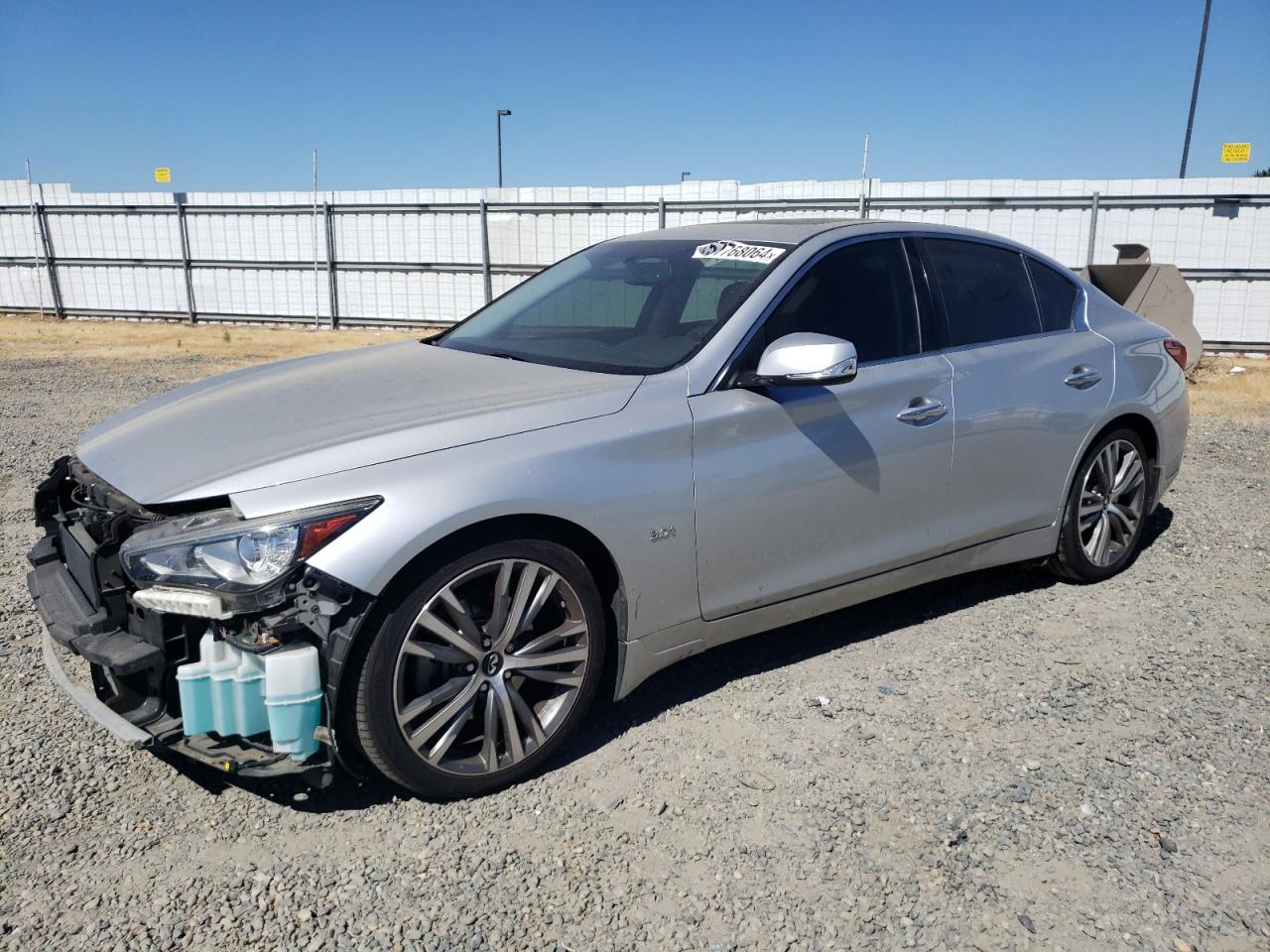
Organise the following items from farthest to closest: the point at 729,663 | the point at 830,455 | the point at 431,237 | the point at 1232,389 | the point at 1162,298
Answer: the point at 431,237 < the point at 1232,389 < the point at 1162,298 < the point at 729,663 < the point at 830,455

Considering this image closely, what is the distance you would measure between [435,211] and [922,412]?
50.9 ft

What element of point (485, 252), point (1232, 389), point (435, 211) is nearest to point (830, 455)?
point (1232, 389)

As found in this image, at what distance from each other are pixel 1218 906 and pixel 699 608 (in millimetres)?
1611

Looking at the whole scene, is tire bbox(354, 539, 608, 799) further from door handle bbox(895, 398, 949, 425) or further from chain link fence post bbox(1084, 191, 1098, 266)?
chain link fence post bbox(1084, 191, 1098, 266)

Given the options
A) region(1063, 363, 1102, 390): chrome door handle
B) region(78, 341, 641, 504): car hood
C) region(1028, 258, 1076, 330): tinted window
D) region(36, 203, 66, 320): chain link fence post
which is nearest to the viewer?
region(78, 341, 641, 504): car hood

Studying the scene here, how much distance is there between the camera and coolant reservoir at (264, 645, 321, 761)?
2539 millimetres

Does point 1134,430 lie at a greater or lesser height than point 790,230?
lesser

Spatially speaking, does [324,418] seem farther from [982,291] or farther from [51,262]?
[51,262]

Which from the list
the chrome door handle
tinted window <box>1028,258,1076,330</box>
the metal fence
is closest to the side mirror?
the chrome door handle

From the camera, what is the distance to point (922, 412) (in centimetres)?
379

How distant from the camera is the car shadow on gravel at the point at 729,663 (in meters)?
3.00

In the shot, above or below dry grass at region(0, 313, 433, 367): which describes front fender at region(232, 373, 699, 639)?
above

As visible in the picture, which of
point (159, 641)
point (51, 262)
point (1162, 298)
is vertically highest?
point (1162, 298)

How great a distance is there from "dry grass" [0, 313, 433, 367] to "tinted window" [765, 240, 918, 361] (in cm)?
1141
